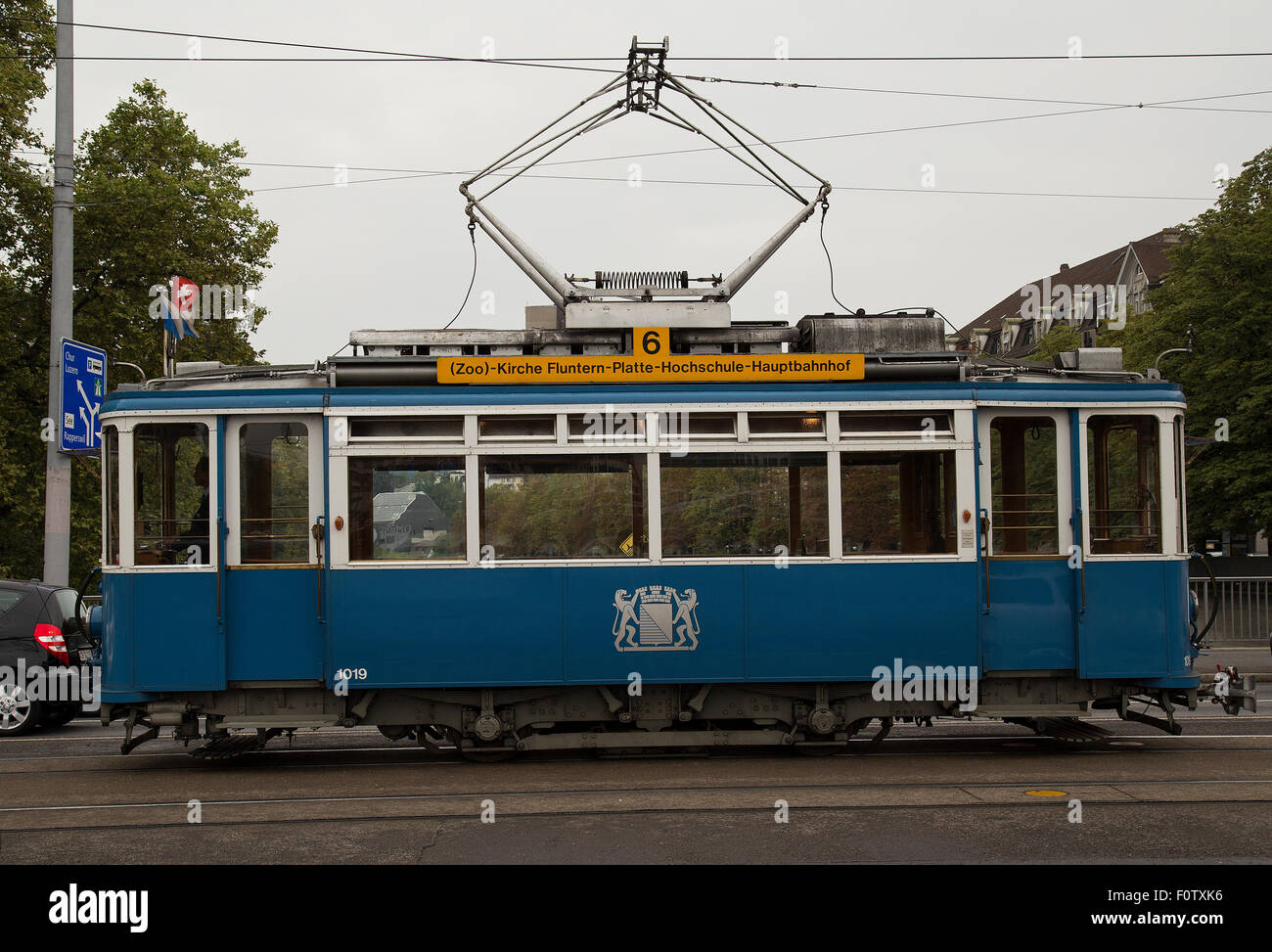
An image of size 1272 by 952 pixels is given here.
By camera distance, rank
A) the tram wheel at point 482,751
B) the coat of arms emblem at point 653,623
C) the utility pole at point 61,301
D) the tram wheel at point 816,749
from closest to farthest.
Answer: the coat of arms emblem at point 653,623 → the tram wheel at point 482,751 → the tram wheel at point 816,749 → the utility pole at point 61,301

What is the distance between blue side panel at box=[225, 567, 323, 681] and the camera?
9.17m

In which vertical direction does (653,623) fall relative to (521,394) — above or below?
below

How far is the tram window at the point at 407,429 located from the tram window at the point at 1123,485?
208 inches

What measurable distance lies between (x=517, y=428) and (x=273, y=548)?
221 centimetres

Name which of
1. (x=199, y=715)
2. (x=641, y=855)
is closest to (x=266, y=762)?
(x=199, y=715)

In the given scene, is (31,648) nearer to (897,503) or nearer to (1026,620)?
(897,503)

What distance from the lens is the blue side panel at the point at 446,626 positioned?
9.09 m

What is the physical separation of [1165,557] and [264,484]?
24.5 feet

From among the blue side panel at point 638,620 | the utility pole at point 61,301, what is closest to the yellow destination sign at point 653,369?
the blue side panel at point 638,620

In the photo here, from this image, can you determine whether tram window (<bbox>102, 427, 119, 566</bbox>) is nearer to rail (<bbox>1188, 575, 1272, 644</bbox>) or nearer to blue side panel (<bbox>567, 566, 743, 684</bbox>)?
blue side panel (<bbox>567, 566, 743, 684</bbox>)

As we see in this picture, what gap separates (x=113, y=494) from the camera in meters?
9.34

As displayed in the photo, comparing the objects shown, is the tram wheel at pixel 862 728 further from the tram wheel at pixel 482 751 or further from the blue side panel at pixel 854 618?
the tram wheel at pixel 482 751

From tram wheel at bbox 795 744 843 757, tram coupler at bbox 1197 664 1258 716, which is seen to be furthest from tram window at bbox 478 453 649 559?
tram coupler at bbox 1197 664 1258 716

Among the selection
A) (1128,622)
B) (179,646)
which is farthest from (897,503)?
(179,646)
